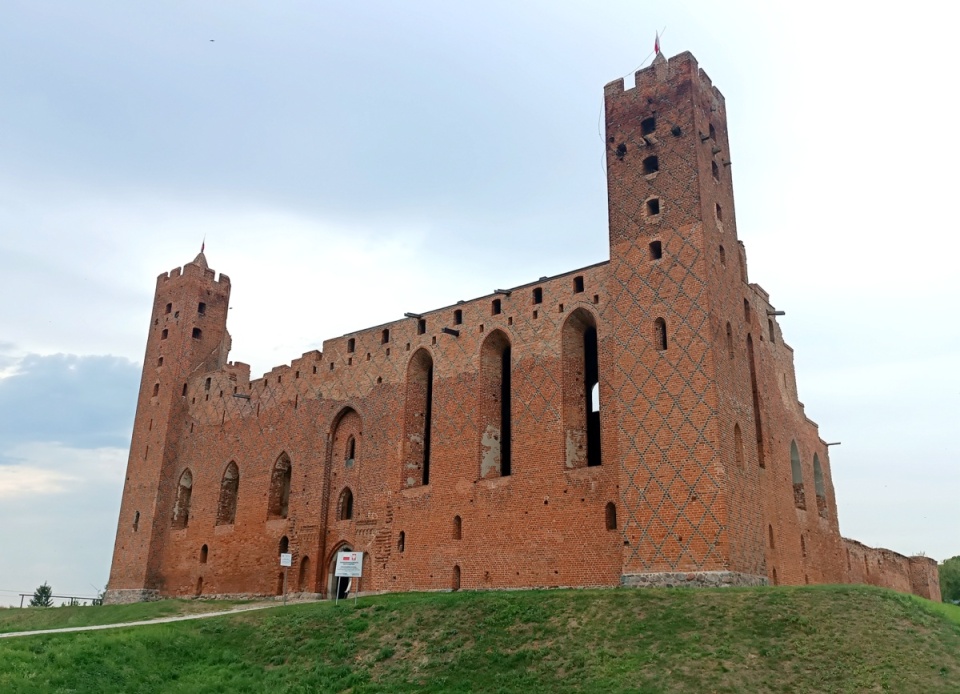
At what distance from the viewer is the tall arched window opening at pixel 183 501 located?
33.1 meters

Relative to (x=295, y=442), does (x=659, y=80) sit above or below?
above

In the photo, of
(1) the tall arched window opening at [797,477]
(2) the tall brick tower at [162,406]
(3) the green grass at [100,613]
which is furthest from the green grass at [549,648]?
(2) the tall brick tower at [162,406]

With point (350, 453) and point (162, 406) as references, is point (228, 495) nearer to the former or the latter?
point (162, 406)

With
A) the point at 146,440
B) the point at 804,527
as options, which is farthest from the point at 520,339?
the point at 146,440

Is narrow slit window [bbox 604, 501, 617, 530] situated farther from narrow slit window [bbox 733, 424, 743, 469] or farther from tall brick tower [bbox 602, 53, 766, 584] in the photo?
narrow slit window [bbox 733, 424, 743, 469]

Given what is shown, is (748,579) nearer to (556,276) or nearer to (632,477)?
Answer: (632,477)

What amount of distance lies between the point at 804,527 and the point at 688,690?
13418 mm

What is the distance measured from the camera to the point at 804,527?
79.9 ft

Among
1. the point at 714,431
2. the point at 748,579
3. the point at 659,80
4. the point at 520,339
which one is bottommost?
the point at 748,579

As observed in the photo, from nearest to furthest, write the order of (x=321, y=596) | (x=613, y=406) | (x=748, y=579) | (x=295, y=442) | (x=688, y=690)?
(x=688, y=690), (x=748, y=579), (x=613, y=406), (x=321, y=596), (x=295, y=442)

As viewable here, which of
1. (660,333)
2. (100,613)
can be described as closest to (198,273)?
(100,613)

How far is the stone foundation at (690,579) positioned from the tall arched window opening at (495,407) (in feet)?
19.3

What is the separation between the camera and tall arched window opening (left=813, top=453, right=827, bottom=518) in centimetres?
2719

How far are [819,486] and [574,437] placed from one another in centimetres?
1073
